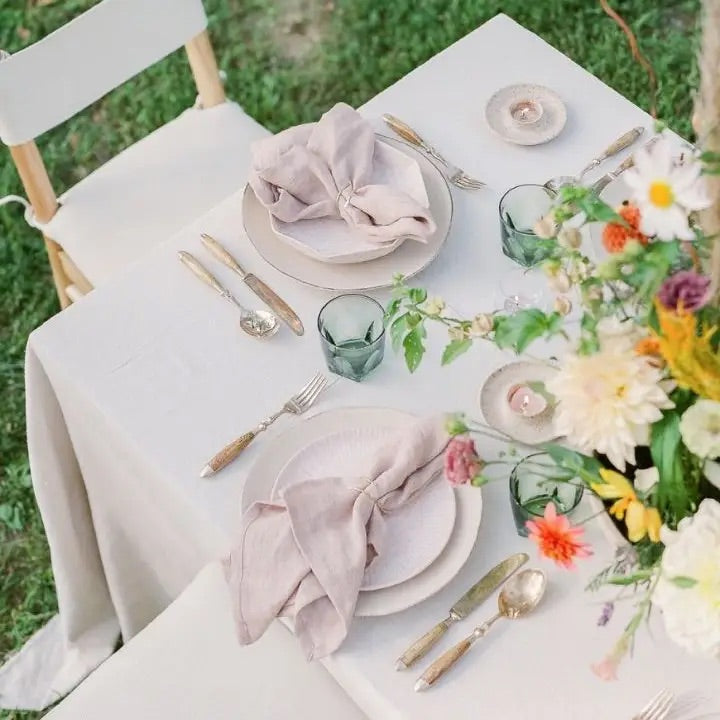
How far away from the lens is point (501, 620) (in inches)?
45.2

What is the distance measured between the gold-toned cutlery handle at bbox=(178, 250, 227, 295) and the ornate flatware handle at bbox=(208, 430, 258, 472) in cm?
22

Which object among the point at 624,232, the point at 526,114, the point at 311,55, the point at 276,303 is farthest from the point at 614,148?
the point at 311,55

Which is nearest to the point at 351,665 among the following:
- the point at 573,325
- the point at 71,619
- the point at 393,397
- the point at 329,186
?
the point at 393,397

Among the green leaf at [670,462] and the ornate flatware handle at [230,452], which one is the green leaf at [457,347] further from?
the ornate flatware handle at [230,452]

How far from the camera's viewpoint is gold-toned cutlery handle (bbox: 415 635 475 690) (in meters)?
1.11

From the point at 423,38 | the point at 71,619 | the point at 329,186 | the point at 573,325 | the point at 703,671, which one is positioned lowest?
the point at 71,619

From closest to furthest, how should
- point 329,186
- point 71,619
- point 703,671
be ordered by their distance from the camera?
point 703,671 < point 329,186 < point 71,619

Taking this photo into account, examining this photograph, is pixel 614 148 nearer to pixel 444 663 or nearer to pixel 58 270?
pixel 444 663

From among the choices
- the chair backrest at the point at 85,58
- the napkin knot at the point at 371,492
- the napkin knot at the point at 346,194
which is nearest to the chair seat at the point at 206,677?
the napkin knot at the point at 371,492

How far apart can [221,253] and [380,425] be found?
1.10 feet

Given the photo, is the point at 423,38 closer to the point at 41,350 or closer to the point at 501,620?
the point at 41,350

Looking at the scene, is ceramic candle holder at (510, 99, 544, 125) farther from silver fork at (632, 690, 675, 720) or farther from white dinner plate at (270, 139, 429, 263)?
silver fork at (632, 690, 675, 720)

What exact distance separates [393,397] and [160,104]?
5.46 ft

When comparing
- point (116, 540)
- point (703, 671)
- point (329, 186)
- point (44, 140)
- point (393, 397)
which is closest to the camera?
point (703, 671)
